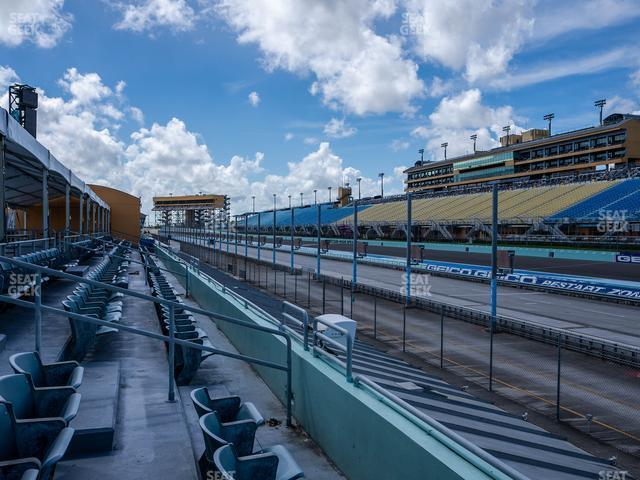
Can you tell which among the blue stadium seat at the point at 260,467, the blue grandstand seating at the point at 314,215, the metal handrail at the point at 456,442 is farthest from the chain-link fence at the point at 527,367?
the blue grandstand seating at the point at 314,215

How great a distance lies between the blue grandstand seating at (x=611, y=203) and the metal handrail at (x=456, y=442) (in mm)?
32731

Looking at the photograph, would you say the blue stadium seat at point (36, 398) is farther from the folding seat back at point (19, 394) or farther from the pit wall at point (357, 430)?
the pit wall at point (357, 430)

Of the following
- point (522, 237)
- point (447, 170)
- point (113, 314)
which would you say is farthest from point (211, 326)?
point (447, 170)

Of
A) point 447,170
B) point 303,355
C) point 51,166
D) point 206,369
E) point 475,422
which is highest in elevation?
point 447,170

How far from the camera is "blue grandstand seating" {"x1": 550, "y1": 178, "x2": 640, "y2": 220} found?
108 ft

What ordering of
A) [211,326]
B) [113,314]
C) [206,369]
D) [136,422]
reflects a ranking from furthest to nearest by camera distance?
[211,326], [113,314], [206,369], [136,422]

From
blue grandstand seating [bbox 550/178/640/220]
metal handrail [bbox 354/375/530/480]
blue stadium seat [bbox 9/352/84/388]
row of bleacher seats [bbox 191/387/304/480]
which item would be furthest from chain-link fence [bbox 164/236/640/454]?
blue grandstand seating [bbox 550/178/640/220]

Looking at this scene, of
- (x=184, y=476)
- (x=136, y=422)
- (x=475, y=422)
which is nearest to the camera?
(x=184, y=476)

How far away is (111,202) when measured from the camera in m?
52.2

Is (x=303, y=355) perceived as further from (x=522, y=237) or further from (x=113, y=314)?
(x=522, y=237)

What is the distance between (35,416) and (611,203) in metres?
38.5

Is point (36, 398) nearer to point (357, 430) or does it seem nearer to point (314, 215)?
point (357, 430)

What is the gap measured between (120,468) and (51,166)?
1315cm

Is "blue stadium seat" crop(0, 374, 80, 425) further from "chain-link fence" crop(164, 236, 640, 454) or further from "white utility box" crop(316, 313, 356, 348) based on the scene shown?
"chain-link fence" crop(164, 236, 640, 454)
